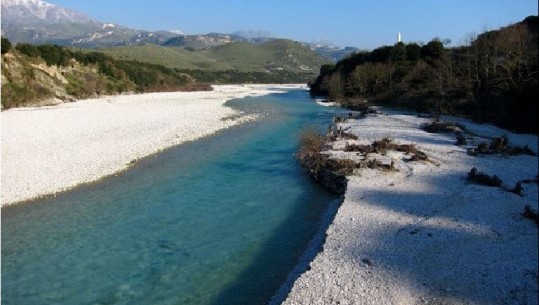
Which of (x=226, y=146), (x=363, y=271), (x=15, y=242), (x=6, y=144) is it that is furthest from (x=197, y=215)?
(x=6, y=144)

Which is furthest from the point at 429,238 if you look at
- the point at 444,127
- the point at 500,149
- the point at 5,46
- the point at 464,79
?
the point at 5,46

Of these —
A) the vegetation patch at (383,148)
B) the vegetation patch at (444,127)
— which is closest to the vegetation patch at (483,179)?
the vegetation patch at (383,148)

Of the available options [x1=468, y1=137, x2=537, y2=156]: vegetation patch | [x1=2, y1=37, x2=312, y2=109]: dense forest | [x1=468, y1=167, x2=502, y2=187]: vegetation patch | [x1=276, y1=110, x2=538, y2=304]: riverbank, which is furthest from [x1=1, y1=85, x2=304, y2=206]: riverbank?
[x1=468, y1=137, x2=537, y2=156]: vegetation patch

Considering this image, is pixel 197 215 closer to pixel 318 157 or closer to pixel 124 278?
pixel 124 278

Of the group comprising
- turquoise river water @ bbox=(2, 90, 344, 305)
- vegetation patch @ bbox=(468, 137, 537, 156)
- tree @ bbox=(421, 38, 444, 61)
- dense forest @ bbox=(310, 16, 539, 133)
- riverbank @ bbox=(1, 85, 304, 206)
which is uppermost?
tree @ bbox=(421, 38, 444, 61)

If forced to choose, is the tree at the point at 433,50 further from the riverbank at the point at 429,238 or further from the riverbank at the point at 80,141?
the riverbank at the point at 429,238

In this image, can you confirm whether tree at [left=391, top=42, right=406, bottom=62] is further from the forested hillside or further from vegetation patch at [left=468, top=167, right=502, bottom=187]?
vegetation patch at [left=468, top=167, right=502, bottom=187]
